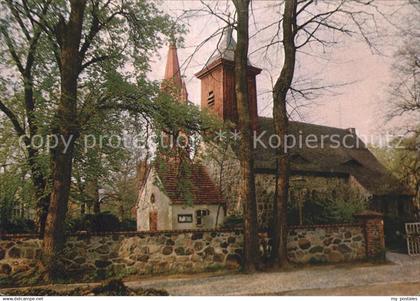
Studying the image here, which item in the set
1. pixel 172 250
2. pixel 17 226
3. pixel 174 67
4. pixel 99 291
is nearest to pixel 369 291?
pixel 172 250

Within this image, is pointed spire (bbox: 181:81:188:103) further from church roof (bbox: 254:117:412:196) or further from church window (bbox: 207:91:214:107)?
church window (bbox: 207:91:214:107)

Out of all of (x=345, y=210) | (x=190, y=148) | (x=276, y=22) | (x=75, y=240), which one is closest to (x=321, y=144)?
(x=345, y=210)

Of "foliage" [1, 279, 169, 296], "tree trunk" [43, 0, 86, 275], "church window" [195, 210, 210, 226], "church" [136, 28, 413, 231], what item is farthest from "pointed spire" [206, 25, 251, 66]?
"church window" [195, 210, 210, 226]

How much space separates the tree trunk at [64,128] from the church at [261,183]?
6.65 metres

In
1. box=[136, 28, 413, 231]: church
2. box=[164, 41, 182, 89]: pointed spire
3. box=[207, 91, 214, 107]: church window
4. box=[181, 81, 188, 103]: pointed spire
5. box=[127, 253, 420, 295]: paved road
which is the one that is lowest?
box=[127, 253, 420, 295]: paved road

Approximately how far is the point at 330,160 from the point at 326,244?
9.64m

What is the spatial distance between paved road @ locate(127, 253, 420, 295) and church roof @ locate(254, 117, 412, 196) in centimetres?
→ 741

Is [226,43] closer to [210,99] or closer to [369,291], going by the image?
[210,99]

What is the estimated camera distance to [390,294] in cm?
554

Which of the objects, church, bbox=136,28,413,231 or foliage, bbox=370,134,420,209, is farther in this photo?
church, bbox=136,28,413,231

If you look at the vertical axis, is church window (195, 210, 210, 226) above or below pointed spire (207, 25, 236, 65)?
below

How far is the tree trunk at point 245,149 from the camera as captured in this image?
25.2ft

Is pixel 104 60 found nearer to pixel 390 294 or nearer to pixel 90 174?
pixel 90 174

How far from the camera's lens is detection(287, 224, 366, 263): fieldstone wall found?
8.56 metres
